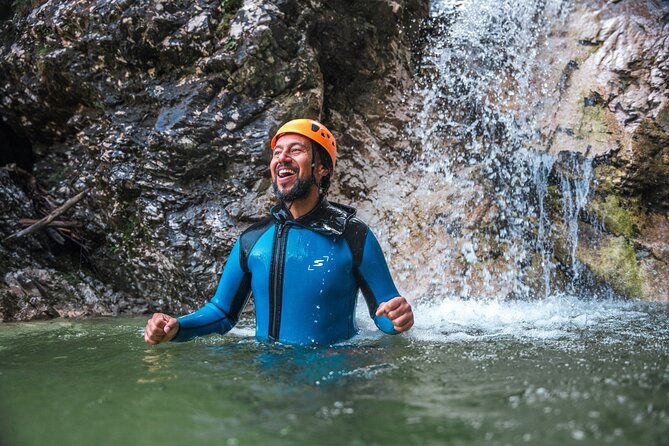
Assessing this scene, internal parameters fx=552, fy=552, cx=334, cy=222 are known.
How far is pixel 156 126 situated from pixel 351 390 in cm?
420

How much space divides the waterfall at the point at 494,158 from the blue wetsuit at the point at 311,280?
2.77m

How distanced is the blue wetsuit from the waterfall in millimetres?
2770

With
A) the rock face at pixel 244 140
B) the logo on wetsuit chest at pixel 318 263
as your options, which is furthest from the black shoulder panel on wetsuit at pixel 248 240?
the rock face at pixel 244 140

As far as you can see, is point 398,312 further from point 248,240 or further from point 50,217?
point 50,217

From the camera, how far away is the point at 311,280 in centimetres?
306

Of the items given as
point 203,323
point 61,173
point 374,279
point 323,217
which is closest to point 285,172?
point 323,217

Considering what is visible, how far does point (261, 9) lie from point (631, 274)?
4763 millimetres

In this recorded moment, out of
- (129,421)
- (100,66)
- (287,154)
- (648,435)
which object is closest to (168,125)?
(100,66)

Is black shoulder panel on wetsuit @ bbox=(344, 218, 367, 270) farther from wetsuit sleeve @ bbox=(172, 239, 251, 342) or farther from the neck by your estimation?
wetsuit sleeve @ bbox=(172, 239, 251, 342)

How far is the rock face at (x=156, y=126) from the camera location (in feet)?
17.8

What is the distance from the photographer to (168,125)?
5402 millimetres

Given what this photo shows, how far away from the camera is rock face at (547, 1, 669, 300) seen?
19.7ft

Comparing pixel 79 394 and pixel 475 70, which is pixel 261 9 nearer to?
pixel 475 70

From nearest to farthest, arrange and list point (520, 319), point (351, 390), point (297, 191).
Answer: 1. point (351, 390)
2. point (297, 191)
3. point (520, 319)
